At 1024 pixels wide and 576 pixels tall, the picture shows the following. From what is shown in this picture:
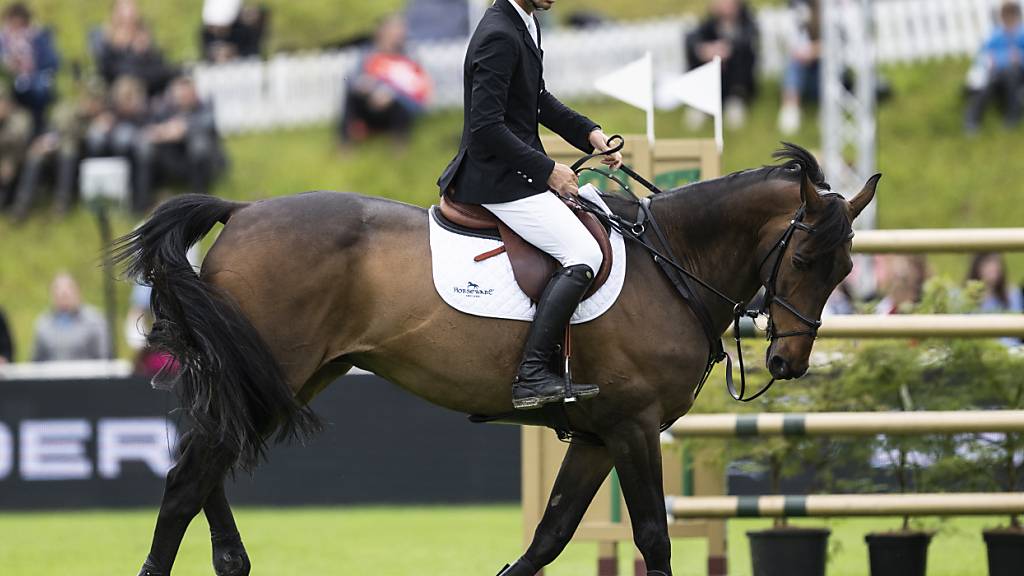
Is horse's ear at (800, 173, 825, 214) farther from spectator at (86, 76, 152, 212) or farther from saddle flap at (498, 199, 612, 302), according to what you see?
spectator at (86, 76, 152, 212)

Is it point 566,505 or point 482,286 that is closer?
point 482,286

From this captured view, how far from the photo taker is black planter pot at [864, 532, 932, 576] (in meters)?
8.13

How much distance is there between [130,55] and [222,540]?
14.5 metres

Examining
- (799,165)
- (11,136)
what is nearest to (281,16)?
(11,136)

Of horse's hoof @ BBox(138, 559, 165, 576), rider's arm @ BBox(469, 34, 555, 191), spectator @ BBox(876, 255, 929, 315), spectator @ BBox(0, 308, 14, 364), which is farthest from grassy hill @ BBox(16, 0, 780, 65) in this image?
horse's hoof @ BBox(138, 559, 165, 576)

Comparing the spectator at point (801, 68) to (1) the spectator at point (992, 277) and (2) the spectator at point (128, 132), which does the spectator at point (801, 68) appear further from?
(2) the spectator at point (128, 132)

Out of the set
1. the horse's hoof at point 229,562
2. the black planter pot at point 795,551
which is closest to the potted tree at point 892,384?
the black planter pot at point 795,551

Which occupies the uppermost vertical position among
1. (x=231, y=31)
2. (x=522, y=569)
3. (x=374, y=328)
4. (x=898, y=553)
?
(x=231, y=31)

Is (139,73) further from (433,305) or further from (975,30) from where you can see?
(433,305)

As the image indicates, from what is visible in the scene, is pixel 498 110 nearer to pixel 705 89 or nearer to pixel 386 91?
pixel 705 89

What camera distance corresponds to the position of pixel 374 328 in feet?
22.4

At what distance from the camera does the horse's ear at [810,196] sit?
22.0ft

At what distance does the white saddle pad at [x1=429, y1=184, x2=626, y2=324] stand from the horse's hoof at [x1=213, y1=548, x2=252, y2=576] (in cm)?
147

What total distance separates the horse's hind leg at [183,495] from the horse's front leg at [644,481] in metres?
1.65
